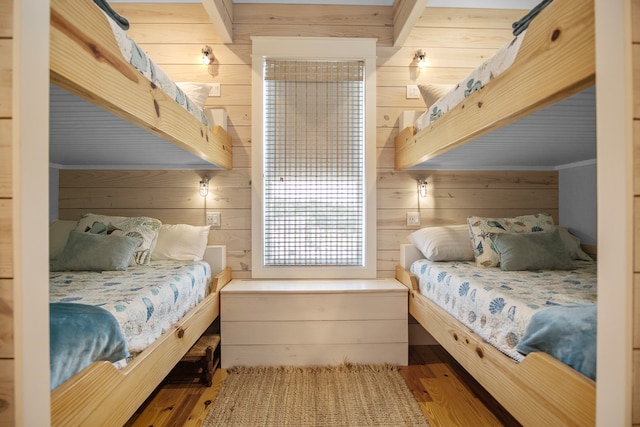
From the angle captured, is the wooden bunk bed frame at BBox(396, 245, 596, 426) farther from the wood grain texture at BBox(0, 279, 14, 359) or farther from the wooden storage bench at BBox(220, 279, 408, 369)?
the wood grain texture at BBox(0, 279, 14, 359)

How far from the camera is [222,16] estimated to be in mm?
2139

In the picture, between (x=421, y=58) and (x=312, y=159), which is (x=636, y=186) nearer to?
(x=312, y=159)

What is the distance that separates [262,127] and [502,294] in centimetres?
185

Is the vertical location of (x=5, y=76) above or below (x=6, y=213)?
above

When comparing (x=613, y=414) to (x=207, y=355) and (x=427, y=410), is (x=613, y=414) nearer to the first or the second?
(x=427, y=410)

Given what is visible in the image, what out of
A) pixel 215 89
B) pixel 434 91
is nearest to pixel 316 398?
pixel 434 91

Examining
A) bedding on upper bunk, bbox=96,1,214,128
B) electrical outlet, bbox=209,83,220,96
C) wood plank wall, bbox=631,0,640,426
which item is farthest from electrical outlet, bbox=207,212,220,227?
wood plank wall, bbox=631,0,640,426

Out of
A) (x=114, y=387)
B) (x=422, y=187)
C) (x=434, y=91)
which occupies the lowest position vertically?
(x=114, y=387)

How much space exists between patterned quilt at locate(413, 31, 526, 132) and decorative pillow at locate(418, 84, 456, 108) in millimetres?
316

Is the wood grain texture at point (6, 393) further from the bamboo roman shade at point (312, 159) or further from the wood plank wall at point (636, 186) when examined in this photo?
the bamboo roman shade at point (312, 159)

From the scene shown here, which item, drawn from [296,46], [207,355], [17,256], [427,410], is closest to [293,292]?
[207,355]

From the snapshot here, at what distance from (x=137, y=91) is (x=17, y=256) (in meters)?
0.70

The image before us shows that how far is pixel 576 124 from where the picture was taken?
130 centimetres

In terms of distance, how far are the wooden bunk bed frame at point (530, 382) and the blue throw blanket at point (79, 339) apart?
1.22 metres
